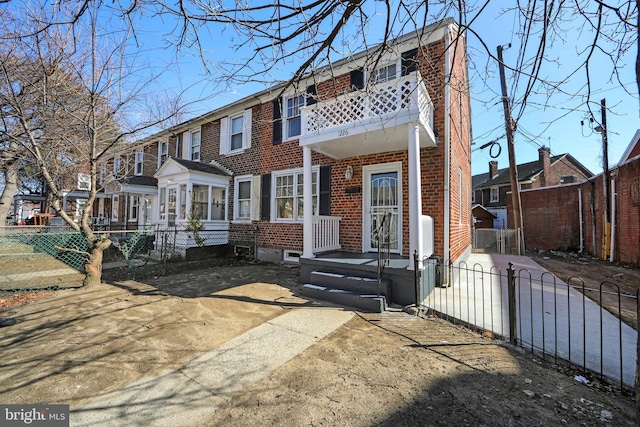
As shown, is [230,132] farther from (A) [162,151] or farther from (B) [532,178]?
(B) [532,178]

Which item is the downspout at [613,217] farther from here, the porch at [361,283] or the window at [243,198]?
the window at [243,198]

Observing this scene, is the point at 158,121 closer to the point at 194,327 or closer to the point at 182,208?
the point at 194,327

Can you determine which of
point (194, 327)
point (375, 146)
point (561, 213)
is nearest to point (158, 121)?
point (194, 327)

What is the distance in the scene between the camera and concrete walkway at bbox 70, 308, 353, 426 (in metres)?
2.27

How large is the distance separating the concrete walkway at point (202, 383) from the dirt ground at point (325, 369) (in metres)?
0.15

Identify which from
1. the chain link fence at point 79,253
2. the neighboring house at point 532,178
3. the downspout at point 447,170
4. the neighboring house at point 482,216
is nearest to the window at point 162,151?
the chain link fence at point 79,253

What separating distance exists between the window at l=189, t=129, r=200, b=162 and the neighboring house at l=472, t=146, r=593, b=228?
27.9 m

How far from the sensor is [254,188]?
35.4ft

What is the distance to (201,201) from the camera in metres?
11.7

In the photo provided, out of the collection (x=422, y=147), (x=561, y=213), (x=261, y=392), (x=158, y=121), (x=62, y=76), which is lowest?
(x=261, y=392)

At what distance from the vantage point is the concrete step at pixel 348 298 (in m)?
4.95

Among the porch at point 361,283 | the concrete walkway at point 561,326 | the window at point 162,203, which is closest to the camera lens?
the concrete walkway at point 561,326

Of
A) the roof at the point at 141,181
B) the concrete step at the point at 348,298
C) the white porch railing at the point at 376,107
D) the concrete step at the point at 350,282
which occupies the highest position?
the white porch railing at the point at 376,107

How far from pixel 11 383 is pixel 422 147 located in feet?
25.9
